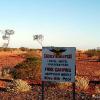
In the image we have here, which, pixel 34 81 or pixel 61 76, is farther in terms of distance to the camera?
pixel 34 81

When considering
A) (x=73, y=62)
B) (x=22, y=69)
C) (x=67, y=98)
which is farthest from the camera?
(x=22, y=69)

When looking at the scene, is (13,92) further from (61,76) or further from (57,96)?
(61,76)

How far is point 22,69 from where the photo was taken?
69.6 ft

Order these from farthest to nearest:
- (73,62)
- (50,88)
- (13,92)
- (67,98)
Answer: (50,88)
(13,92)
(67,98)
(73,62)

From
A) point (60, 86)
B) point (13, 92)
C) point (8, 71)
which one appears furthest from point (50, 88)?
point (8, 71)

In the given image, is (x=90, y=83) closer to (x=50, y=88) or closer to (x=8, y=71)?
(x=50, y=88)

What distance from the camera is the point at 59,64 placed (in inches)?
467

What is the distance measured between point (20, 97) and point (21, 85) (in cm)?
150

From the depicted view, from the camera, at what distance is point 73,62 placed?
38.6 feet

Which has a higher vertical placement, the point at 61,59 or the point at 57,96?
the point at 61,59

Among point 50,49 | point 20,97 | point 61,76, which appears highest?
point 50,49

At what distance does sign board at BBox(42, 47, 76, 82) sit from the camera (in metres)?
11.8

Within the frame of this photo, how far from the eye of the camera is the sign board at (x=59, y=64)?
11.8m

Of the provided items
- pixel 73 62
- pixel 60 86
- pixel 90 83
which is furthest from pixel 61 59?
pixel 90 83
